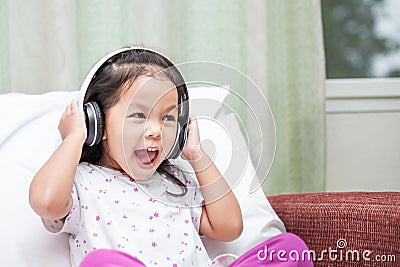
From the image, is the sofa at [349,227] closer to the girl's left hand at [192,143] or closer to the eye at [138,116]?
the girl's left hand at [192,143]

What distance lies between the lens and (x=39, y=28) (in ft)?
5.71

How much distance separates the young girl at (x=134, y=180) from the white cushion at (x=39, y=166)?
4cm

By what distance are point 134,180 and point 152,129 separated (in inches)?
6.6

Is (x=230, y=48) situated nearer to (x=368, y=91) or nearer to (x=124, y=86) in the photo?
(x=368, y=91)

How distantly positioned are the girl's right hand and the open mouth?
89mm

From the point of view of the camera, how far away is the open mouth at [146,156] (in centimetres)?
111

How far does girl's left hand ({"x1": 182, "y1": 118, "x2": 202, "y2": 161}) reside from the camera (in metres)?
1.15

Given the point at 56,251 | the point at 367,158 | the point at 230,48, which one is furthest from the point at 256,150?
the point at 367,158

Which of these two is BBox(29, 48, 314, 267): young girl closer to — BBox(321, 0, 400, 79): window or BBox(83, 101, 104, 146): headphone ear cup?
BBox(83, 101, 104, 146): headphone ear cup

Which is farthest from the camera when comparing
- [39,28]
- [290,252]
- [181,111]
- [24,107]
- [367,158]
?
[367,158]

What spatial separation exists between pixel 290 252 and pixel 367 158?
85 centimetres

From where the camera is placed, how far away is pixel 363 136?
2.00 metres

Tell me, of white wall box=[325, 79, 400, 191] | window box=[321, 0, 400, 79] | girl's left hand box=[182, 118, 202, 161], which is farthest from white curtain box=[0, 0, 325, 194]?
girl's left hand box=[182, 118, 202, 161]

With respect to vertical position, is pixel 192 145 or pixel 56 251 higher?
pixel 192 145
